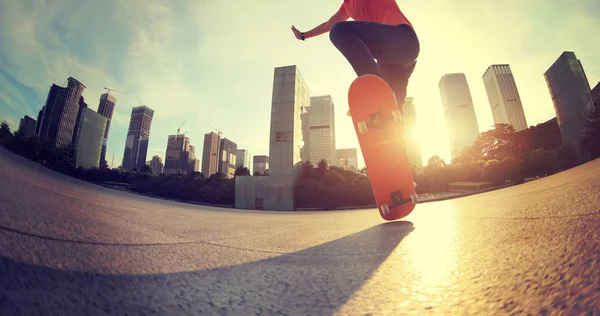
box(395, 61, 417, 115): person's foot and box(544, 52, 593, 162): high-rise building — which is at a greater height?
box(544, 52, 593, 162): high-rise building

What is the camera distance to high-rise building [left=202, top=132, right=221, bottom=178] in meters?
98.8

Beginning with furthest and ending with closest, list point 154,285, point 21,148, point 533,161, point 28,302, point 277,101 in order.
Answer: point 277,101 → point 533,161 → point 21,148 → point 154,285 → point 28,302

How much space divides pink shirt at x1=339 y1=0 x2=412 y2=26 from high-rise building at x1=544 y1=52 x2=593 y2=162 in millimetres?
19594

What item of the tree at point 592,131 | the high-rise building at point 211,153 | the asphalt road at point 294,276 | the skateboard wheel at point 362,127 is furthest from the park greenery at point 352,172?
the high-rise building at point 211,153

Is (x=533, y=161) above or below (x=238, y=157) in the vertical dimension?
below

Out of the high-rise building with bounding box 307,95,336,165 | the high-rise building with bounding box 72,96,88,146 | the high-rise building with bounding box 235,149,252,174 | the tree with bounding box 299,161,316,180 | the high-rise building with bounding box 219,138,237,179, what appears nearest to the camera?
the high-rise building with bounding box 72,96,88,146

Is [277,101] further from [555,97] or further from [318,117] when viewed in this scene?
[318,117]

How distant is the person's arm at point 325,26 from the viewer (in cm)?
259

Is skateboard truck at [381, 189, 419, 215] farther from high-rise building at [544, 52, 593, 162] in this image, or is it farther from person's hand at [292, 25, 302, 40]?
high-rise building at [544, 52, 593, 162]

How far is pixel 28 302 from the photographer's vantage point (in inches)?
12.6

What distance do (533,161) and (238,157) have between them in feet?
443

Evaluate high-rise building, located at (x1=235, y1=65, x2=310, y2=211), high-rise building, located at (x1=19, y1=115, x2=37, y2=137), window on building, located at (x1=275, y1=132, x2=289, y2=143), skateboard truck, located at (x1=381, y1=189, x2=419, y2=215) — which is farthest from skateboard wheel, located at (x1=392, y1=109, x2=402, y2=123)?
window on building, located at (x1=275, y1=132, x2=289, y2=143)

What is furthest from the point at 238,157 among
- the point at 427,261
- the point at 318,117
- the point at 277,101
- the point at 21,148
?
the point at 427,261

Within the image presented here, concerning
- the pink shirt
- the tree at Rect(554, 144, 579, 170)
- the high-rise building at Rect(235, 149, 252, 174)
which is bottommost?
the pink shirt
